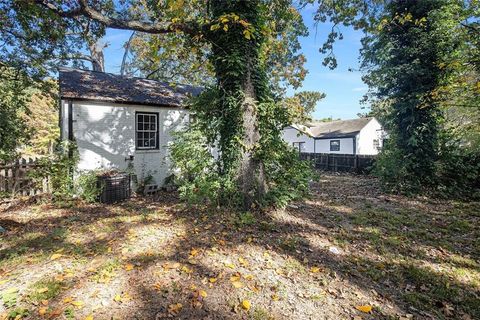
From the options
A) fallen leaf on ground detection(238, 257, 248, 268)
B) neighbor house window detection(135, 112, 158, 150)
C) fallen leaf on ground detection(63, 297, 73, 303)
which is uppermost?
neighbor house window detection(135, 112, 158, 150)

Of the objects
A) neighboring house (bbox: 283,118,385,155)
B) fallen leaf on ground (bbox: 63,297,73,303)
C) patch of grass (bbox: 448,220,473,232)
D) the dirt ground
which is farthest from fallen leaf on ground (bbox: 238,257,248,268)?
neighboring house (bbox: 283,118,385,155)

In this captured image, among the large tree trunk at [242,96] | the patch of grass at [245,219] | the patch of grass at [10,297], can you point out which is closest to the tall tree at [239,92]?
the large tree trunk at [242,96]

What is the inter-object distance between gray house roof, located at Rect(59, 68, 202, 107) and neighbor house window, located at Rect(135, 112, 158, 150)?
1.87 feet

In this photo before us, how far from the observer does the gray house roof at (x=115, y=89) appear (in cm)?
947

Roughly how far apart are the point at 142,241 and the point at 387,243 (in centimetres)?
469

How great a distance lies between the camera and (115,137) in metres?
9.96

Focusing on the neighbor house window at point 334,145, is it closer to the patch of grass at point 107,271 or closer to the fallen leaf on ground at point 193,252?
the fallen leaf on ground at point 193,252

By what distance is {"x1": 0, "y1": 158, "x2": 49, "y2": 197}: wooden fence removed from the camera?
7875mm

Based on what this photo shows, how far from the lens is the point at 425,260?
4.54m

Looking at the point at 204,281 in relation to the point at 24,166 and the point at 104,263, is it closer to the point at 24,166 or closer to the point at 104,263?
the point at 104,263

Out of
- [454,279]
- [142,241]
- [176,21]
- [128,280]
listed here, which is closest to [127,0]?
[176,21]

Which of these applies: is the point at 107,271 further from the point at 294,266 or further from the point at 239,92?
the point at 239,92

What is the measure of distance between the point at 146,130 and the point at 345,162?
13441 millimetres

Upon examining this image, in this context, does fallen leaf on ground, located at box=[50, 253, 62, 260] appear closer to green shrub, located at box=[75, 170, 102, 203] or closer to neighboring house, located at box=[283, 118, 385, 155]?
green shrub, located at box=[75, 170, 102, 203]
